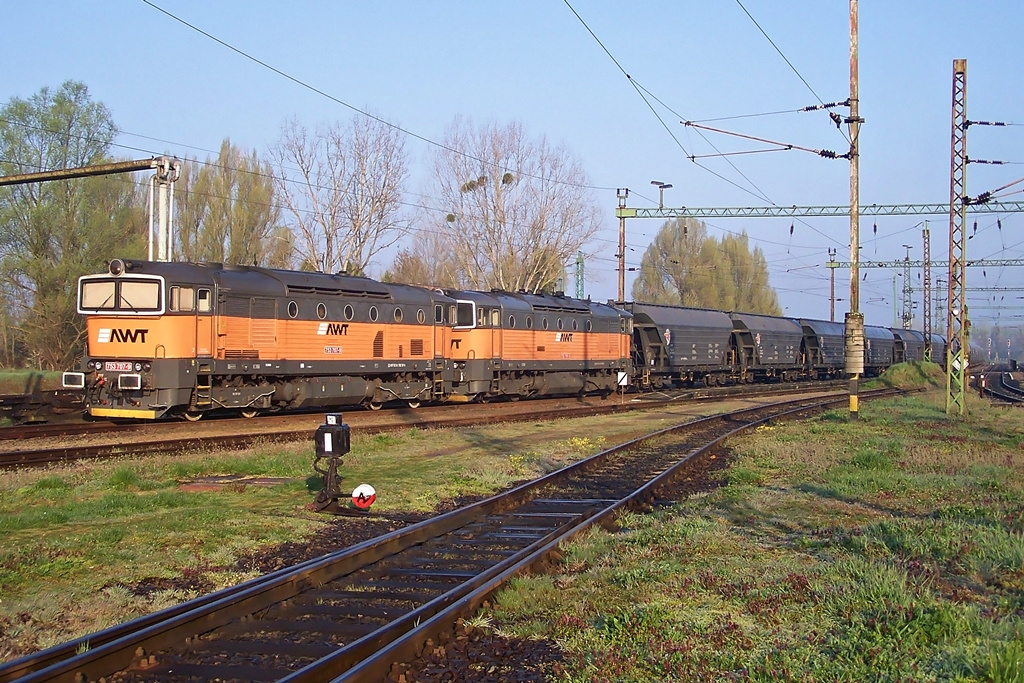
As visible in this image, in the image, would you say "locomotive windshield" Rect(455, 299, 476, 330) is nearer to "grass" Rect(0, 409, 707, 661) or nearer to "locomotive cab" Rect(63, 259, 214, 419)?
"grass" Rect(0, 409, 707, 661)

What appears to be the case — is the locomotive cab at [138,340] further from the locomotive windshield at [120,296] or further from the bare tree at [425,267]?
the bare tree at [425,267]

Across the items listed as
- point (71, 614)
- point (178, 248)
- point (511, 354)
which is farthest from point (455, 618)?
point (178, 248)

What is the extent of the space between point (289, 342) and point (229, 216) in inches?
1287

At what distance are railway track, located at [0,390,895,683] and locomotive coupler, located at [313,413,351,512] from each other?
5.31 feet

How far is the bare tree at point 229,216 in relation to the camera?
170 feet

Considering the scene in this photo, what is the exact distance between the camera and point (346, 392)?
24234mm

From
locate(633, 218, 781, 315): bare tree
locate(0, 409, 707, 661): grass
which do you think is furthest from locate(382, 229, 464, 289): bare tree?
locate(0, 409, 707, 661): grass

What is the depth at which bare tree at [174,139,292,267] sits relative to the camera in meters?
51.8

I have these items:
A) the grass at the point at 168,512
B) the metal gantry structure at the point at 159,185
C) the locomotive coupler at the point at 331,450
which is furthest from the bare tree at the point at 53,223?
the locomotive coupler at the point at 331,450

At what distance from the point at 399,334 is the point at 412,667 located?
2027 cm

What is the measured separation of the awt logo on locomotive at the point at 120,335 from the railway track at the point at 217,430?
6.12 feet

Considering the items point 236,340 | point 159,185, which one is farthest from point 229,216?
point 236,340

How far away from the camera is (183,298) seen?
64.6ft

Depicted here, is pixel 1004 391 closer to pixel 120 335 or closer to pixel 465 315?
pixel 465 315
